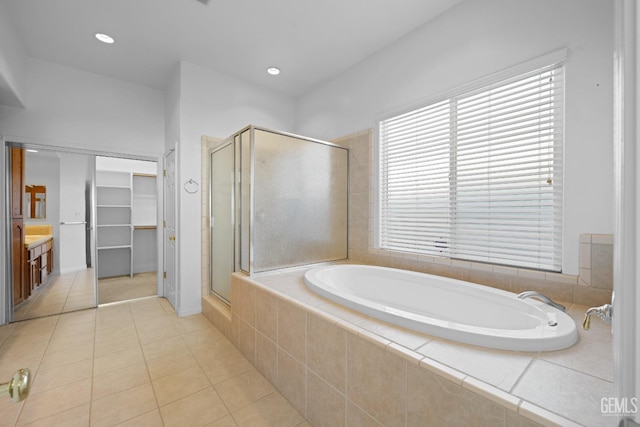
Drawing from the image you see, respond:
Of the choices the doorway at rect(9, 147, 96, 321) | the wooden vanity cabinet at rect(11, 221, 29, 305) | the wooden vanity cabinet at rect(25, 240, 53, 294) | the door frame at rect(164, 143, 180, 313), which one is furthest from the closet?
the wooden vanity cabinet at rect(11, 221, 29, 305)

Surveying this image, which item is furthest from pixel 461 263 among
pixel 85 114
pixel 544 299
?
pixel 85 114

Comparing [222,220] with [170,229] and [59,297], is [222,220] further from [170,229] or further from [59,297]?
[59,297]

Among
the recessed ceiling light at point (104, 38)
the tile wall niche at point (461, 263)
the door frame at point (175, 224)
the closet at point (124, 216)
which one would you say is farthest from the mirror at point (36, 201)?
the tile wall niche at point (461, 263)

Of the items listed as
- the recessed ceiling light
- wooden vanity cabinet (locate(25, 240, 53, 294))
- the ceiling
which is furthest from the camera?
wooden vanity cabinet (locate(25, 240, 53, 294))

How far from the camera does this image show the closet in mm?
4312

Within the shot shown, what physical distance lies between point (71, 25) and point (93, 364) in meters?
2.70

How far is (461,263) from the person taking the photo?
1.99m

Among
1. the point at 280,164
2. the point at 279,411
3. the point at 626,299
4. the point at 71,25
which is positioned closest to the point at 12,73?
the point at 71,25

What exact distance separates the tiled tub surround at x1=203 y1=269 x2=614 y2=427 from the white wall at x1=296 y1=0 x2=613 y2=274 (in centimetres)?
66

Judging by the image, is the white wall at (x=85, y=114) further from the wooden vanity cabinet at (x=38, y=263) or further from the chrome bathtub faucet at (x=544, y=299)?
the chrome bathtub faucet at (x=544, y=299)

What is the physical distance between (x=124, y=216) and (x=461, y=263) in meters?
4.99

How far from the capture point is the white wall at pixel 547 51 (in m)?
1.44

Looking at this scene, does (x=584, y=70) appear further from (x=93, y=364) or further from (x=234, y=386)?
(x=93, y=364)

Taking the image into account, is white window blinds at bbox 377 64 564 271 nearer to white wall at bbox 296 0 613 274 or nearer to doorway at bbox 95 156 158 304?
white wall at bbox 296 0 613 274
